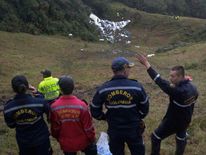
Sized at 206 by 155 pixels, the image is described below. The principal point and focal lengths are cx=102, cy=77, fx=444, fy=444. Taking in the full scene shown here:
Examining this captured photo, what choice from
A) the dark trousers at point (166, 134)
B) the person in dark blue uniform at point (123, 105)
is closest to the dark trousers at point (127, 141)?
the person in dark blue uniform at point (123, 105)

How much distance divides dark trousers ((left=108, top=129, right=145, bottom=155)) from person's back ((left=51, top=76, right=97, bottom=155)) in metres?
0.34

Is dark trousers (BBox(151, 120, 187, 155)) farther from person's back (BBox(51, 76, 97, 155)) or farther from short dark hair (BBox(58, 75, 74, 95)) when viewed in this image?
short dark hair (BBox(58, 75, 74, 95))

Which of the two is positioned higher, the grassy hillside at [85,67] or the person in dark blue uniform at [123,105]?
the person in dark blue uniform at [123,105]

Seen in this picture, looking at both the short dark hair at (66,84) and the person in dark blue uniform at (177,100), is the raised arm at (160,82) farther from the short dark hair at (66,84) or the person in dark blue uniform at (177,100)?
the short dark hair at (66,84)

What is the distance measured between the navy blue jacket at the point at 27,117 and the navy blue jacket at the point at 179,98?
6.49 ft

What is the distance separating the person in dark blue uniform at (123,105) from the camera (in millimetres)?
6615

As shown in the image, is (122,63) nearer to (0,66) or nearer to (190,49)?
(0,66)

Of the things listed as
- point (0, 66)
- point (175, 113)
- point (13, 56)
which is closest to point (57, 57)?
point (13, 56)

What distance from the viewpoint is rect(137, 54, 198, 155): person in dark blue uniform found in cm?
745

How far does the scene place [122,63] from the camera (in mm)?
6586

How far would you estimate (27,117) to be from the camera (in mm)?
6664

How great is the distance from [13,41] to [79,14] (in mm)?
14584

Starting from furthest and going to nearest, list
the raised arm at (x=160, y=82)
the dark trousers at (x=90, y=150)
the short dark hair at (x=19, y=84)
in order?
1. the raised arm at (x=160, y=82)
2. the dark trousers at (x=90, y=150)
3. the short dark hair at (x=19, y=84)

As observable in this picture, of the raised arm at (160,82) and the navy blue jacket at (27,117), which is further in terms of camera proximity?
the raised arm at (160,82)
